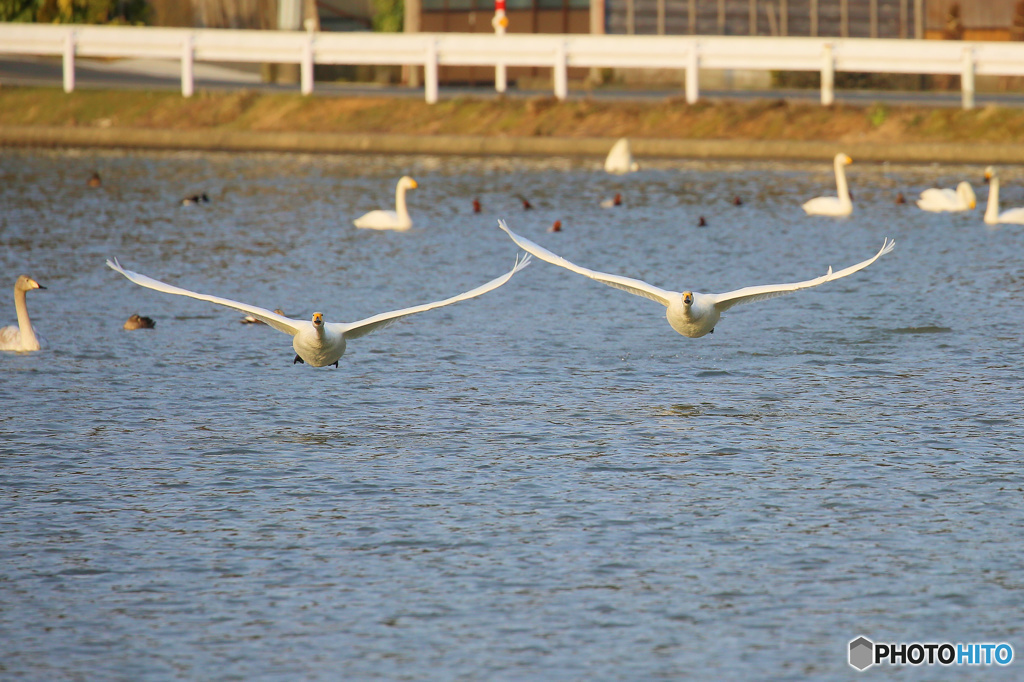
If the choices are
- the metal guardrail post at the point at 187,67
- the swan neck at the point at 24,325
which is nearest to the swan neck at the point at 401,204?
the swan neck at the point at 24,325

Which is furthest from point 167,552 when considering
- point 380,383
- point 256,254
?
point 256,254

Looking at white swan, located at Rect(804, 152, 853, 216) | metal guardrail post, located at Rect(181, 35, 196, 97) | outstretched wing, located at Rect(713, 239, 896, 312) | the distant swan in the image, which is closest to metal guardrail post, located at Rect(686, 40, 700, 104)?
white swan, located at Rect(804, 152, 853, 216)

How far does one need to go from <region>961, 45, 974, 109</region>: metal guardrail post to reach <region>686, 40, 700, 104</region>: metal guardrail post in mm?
4949

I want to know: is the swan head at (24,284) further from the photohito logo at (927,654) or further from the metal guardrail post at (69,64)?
the metal guardrail post at (69,64)

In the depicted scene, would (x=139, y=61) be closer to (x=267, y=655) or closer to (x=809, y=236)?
(x=809, y=236)

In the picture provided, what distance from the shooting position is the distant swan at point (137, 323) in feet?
49.3

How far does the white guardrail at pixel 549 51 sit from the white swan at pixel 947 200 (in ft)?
22.2

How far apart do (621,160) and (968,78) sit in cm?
698

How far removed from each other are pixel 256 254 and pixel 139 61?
94.6 ft

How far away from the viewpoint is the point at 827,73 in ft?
96.6

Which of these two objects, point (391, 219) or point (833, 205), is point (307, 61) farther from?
point (833, 205)

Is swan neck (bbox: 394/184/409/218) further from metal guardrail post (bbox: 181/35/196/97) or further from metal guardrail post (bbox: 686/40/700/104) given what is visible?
metal guardrail post (bbox: 181/35/196/97)

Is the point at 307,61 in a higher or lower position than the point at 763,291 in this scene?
higher

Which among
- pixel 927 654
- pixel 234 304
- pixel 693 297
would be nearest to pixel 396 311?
pixel 234 304
